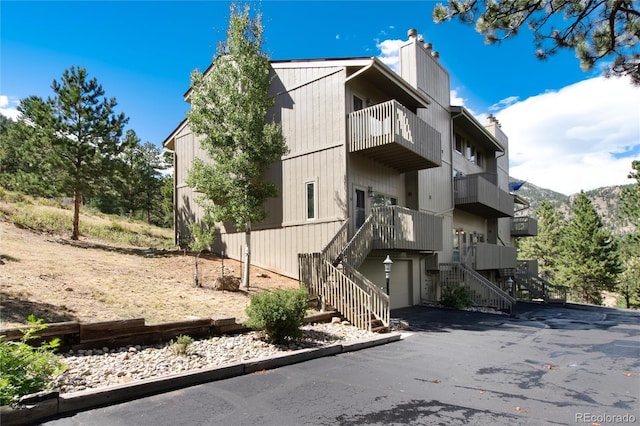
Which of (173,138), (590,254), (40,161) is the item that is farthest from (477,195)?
(590,254)

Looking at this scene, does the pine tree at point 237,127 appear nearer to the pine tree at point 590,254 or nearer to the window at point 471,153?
the window at point 471,153

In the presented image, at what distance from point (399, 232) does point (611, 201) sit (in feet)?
548

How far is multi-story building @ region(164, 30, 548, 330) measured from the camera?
1303cm

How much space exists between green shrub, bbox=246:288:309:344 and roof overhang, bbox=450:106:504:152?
52.4 ft

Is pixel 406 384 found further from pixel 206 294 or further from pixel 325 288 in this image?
pixel 206 294

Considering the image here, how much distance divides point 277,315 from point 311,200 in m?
7.42

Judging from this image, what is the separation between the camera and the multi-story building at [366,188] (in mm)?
13031

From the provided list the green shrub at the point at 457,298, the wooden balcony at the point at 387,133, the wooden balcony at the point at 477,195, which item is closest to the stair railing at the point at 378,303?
the wooden balcony at the point at 387,133

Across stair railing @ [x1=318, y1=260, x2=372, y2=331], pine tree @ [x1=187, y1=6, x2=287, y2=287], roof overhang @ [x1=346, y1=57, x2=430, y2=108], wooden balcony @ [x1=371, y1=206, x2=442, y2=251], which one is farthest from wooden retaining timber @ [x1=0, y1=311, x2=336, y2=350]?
roof overhang @ [x1=346, y1=57, x2=430, y2=108]

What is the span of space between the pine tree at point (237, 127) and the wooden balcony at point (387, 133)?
2748mm

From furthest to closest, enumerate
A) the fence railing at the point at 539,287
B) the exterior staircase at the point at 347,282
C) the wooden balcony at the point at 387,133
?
the fence railing at the point at 539,287 < the wooden balcony at the point at 387,133 < the exterior staircase at the point at 347,282

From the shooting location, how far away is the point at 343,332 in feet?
31.1

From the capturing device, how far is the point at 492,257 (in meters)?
21.1

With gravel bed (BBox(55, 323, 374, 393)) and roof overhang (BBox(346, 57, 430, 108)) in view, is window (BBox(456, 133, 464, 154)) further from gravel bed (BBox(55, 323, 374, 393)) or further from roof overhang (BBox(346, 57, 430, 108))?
gravel bed (BBox(55, 323, 374, 393))
